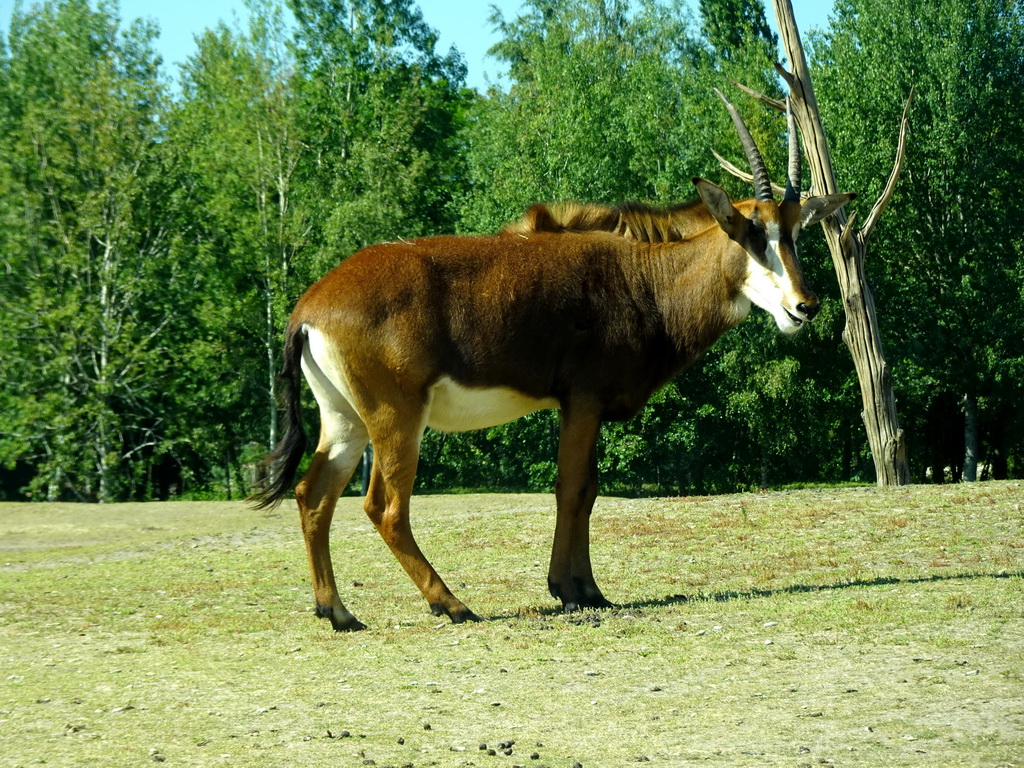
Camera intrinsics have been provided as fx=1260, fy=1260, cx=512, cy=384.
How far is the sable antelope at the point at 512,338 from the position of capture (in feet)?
31.8

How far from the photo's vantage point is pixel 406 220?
4053 cm

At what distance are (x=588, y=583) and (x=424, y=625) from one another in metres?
1.38

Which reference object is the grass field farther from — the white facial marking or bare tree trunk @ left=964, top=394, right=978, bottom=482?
bare tree trunk @ left=964, top=394, right=978, bottom=482

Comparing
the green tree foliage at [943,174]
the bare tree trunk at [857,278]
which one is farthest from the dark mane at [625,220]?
the green tree foliage at [943,174]

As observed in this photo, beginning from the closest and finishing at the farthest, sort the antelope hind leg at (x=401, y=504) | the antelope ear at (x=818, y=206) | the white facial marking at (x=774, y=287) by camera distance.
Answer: the antelope hind leg at (x=401, y=504)
the white facial marking at (x=774, y=287)
the antelope ear at (x=818, y=206)

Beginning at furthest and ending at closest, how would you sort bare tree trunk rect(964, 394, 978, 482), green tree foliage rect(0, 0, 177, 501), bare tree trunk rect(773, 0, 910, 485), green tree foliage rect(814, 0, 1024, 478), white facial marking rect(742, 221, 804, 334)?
bare tree trunk rect(964, 394, 978, 482)
green tree foliage rect(814, 0, 1024, 478)
green tree foliage rect(0, 0, 177, 501)
bare tree trunk rect(773, 0, 910, 485)
white facial marking rect(742, 221, 804, 334)

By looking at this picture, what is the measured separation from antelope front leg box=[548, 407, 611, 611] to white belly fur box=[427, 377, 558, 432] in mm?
367

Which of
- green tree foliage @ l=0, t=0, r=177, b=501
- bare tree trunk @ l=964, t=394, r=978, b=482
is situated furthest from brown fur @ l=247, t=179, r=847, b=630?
bare tree trunk @ l=964, t=394, r=978, b=482

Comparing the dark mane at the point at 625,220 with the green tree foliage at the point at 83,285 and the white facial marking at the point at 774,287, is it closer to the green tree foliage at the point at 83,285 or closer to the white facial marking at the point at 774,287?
the white facial marking at the point at 774,287

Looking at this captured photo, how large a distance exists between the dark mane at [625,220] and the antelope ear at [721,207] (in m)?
0.69

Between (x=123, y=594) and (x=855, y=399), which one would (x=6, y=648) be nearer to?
(x=123, y=594)

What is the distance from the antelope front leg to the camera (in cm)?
1012

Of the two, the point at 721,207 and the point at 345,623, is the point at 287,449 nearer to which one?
the point at 345,623

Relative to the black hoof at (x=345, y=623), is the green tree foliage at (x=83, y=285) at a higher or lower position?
higher
